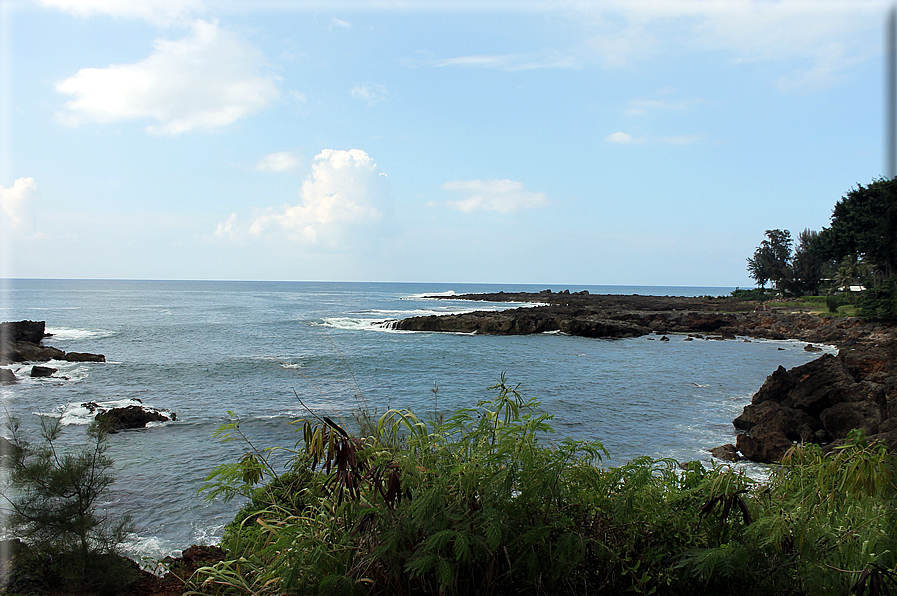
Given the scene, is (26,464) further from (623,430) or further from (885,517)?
(623,430)

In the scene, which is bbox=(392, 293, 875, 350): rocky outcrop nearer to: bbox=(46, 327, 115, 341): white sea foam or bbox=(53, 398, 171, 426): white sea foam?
bbox=(46, 327, 115, 341): white sea foam

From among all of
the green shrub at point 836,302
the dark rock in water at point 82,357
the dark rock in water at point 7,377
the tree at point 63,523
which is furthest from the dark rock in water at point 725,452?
the green shrub at point 836,302

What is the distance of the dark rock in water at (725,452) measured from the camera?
37.3 ft

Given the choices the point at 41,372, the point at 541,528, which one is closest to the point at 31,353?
the point at 41,372

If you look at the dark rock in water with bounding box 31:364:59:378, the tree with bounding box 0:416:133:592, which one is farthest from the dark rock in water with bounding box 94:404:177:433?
the dark rock in water with bounding box 31:364:59:378

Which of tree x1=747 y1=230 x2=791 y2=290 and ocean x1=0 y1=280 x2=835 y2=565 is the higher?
tree x1=747 y1=230 x2=791 y2=290

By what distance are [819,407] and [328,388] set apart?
15.6 meters

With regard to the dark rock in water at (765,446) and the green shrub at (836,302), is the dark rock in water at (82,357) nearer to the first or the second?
the dark rock in water at (765,446)

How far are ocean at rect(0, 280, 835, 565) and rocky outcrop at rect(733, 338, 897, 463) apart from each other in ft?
2.42

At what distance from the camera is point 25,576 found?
4680mm

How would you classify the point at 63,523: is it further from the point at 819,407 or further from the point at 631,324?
the point at 631,324

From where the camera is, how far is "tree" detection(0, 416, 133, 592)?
16.2ft

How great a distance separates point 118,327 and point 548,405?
4336 cm

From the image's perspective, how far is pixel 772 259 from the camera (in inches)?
3150
